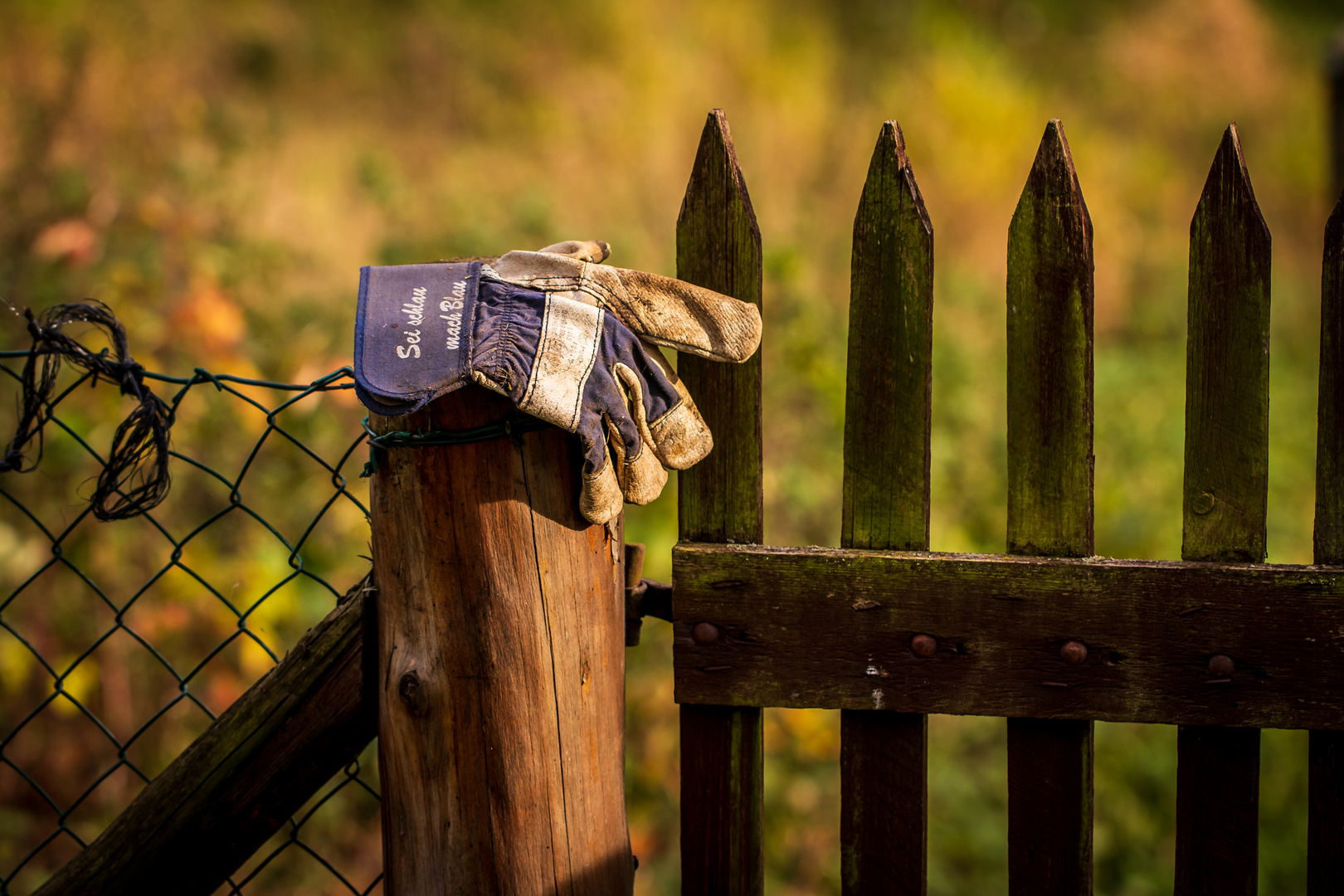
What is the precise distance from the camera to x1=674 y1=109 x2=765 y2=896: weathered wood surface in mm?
1196

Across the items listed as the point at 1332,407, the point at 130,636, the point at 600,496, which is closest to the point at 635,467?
the point at 600,496

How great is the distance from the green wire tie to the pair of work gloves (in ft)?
0.20

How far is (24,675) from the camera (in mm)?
2637

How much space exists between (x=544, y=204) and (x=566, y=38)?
4393mm

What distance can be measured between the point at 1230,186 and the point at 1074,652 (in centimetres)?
63

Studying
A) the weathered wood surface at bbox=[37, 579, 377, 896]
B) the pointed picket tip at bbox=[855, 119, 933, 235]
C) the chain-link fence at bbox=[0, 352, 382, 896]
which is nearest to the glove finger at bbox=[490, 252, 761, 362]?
the pointed picket tip at bbox=[855, 119, 933, 235]

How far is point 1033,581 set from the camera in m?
1.15

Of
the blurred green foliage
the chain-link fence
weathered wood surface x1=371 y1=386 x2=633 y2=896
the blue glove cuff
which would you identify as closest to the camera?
the blue glove cuff

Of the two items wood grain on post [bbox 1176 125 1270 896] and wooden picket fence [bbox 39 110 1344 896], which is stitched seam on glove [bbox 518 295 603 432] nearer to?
wooden picket fence [bbox 39 110 1344 896]

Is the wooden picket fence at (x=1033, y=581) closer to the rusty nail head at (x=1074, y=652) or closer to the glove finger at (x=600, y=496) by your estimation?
the rusty nail head at (x=1074, y=652)

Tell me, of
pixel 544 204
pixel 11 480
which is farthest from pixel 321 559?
pixel 544 204

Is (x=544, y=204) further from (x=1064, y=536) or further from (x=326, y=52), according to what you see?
(x=326, y=52)

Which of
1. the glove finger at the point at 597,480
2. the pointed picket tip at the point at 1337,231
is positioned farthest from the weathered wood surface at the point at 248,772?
the pointed picket tip at the point at 1337,231

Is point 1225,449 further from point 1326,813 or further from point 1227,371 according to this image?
point 1326,813
